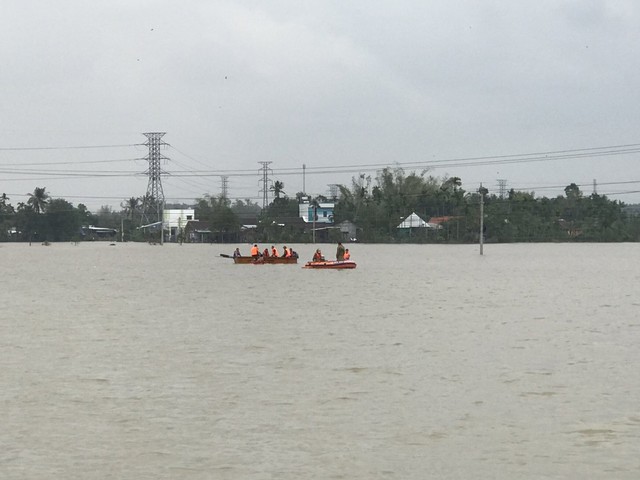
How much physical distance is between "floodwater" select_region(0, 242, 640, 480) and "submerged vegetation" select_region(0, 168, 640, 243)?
112291mm

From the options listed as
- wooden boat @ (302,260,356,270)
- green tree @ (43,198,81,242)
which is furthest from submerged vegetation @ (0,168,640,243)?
wooden boat @ (302,260,356,270)

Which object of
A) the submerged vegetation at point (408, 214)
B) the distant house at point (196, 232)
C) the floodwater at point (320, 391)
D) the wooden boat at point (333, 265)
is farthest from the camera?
the distant house at point (196, 232)

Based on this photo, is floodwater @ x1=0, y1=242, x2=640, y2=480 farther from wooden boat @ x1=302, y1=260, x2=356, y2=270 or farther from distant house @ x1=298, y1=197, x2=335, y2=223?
distant house @ x1=298, y1=197, x2=335, y2=223

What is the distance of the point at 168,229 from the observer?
198750mm

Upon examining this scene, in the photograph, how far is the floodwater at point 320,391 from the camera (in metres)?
12.9

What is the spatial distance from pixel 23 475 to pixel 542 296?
116 feet

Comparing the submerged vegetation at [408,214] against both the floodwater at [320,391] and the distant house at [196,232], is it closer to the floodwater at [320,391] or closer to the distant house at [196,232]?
the distant house at [196,232]

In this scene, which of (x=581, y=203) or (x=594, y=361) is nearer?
(x=594, y=361)

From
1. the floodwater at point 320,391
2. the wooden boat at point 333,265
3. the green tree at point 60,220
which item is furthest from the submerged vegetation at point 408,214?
the floodwater at point 320,391

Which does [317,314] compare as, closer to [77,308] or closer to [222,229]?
[77,308]

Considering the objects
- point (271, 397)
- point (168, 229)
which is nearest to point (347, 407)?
point (271, 397)

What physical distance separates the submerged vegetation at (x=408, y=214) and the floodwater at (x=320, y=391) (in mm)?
112291

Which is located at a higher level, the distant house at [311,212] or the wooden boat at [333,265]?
the distant house at [311,212]

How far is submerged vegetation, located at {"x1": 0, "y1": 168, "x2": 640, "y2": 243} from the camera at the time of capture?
503 feet
